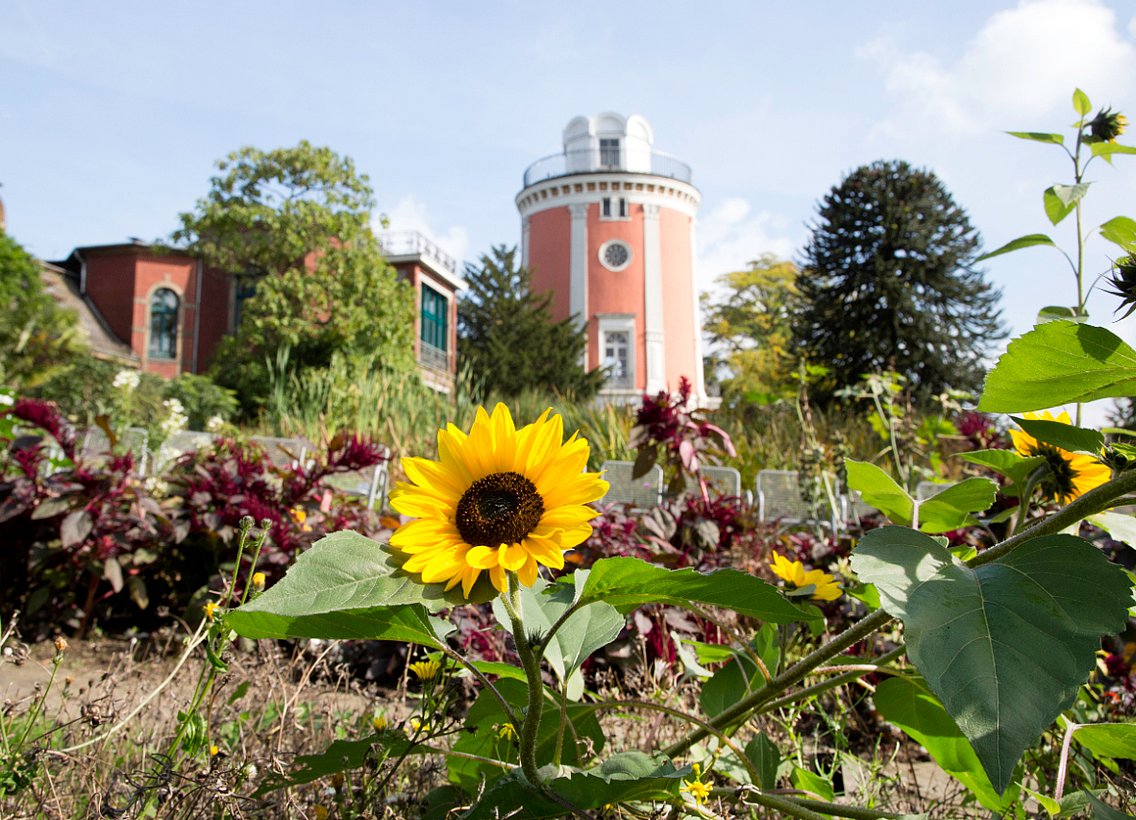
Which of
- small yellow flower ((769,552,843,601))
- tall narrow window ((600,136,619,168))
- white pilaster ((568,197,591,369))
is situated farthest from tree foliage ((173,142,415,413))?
small yellow flower ((769,552,843,601))

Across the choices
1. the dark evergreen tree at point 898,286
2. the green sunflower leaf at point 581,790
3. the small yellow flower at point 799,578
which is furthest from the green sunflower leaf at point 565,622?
the dark evergreen tree at point 898,286

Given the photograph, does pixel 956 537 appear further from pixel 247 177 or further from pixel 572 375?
pixel 572 375

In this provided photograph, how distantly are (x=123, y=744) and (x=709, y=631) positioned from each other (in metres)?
1.57

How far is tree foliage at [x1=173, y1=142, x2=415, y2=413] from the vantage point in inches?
792

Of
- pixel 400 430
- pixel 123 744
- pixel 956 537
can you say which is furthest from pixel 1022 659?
pixel 400 430

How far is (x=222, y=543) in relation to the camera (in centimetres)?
303

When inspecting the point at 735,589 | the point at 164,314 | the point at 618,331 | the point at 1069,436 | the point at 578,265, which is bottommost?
the point at 735,589

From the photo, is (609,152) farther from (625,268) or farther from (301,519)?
(301,519)

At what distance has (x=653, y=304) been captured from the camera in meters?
29.6

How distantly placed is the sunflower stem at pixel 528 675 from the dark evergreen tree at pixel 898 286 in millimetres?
18651

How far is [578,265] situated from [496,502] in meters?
29.7

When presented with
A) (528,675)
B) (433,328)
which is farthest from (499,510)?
(433,328)

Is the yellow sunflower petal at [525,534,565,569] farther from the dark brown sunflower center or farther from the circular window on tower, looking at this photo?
the circular window on tower

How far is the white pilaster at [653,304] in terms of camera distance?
29.4 metres
